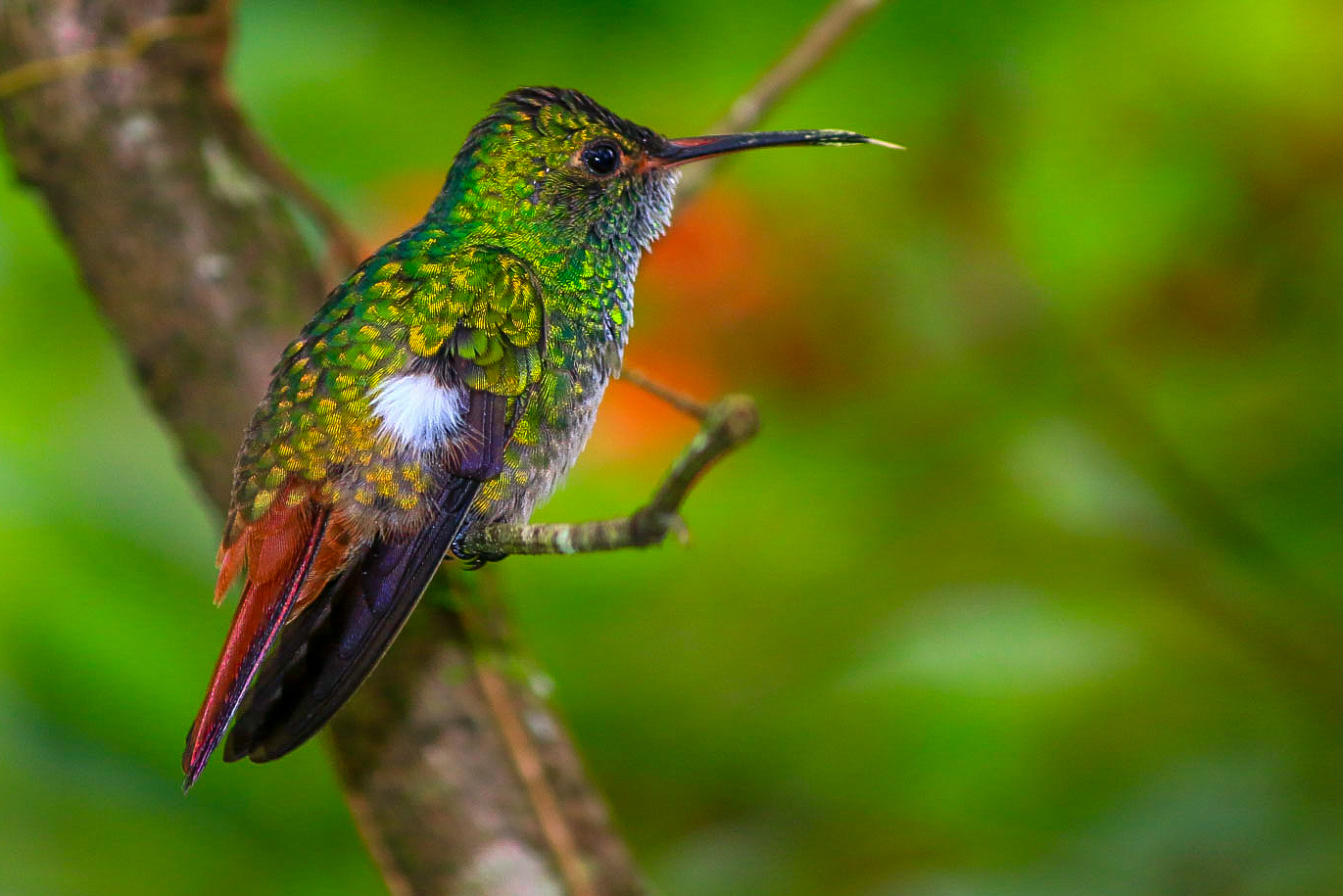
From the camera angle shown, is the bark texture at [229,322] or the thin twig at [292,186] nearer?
the bark texture at [229,322]

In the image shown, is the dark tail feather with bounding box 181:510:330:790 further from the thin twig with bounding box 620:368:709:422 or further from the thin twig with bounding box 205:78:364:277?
the thin twig with bounding box 205:78:364:277

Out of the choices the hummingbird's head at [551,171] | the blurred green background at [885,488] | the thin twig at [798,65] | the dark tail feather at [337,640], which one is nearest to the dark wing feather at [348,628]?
the dark tail feather at [337,640]

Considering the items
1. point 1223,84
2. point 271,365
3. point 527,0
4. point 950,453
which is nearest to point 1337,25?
point 1223,84

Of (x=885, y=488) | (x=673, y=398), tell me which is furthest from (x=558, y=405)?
(x=885, y=488)

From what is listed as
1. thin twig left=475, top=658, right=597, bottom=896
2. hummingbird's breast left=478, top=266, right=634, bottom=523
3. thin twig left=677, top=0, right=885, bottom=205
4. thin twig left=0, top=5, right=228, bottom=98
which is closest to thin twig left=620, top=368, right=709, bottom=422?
hummingbird's breast left=478, top=266, right=634, bottom=523

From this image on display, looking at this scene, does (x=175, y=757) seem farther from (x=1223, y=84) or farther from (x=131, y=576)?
(x=1223, y=84)

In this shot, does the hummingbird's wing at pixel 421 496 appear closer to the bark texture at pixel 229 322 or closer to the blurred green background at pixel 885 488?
the bark texture at pixel 229 322
